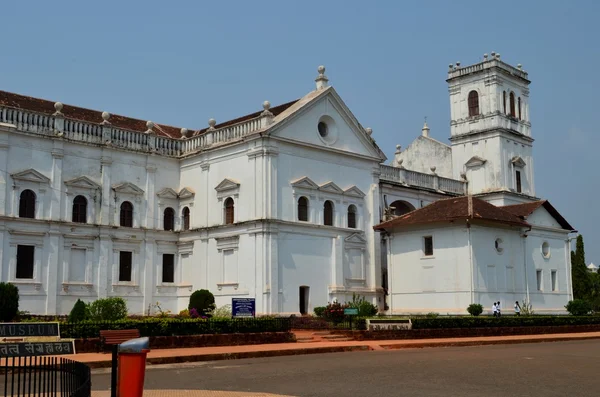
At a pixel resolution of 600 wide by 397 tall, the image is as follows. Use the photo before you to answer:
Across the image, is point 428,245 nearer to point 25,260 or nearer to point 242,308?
point 242,308

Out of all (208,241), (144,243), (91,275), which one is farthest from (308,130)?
(91,275)

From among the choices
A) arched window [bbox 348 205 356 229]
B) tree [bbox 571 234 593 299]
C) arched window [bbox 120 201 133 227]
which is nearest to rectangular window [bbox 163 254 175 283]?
arched window [bbox 120 201 133 227]

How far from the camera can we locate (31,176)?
113 ft

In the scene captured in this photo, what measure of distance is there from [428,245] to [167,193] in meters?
15.2

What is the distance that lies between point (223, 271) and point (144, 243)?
4.73 metres

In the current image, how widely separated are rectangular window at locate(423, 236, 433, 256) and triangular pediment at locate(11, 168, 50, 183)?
2067 cm

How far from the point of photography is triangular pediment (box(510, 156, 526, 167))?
55.5m

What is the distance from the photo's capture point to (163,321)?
24.3m

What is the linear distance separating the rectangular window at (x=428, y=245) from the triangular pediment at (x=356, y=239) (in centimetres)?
346

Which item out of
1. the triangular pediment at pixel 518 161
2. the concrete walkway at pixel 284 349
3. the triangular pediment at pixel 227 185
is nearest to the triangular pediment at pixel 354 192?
the triangular pediment at pixel 227 185

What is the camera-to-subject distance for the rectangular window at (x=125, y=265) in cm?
3741

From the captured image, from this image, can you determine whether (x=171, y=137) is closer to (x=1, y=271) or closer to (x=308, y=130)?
(x=308, y=130)

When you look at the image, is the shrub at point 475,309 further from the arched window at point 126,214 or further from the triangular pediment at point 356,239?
the arched window at point 126,214

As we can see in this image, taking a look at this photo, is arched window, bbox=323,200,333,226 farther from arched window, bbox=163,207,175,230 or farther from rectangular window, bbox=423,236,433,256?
arched window, bbox=163,207,175,230
